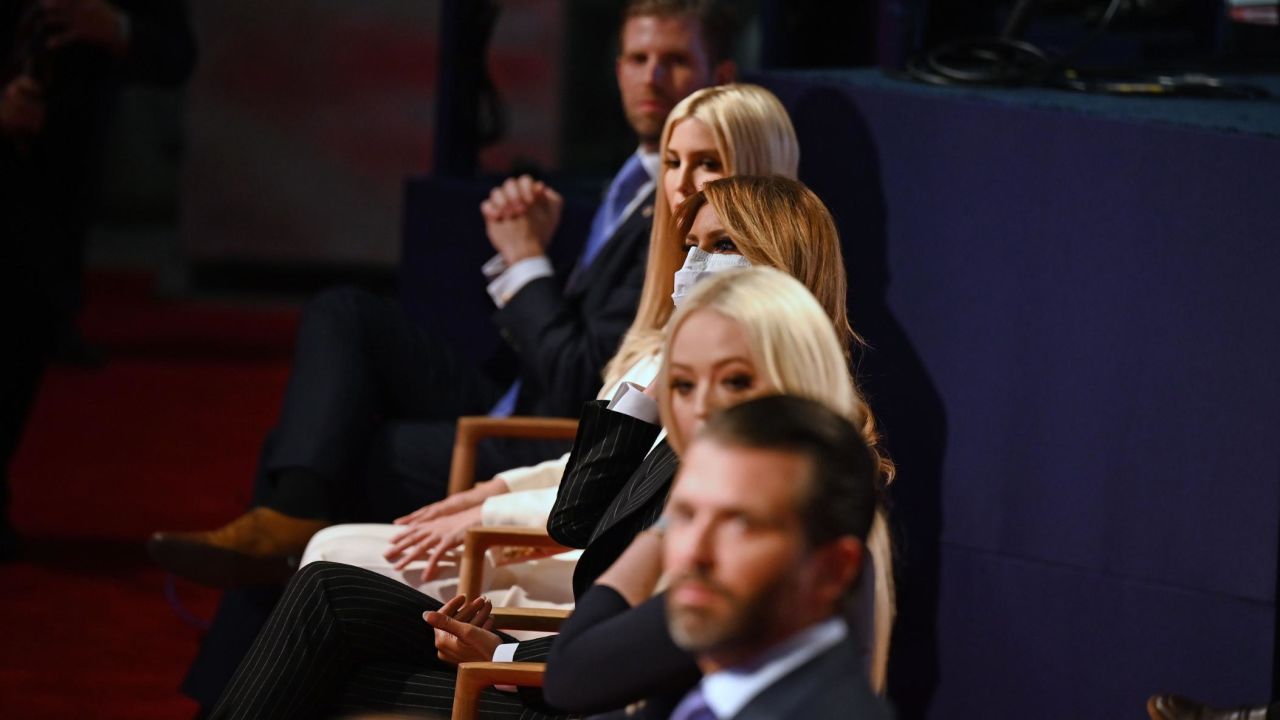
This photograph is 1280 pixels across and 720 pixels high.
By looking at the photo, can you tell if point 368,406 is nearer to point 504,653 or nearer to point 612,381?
point 612,381

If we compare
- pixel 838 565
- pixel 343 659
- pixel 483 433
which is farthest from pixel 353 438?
pixel 838 565

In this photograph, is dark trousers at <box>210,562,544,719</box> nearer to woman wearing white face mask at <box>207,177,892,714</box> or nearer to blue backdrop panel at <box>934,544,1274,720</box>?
woman wearing white face mask at <box>207,177,892,714</box>

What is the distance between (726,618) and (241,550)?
1890 mm

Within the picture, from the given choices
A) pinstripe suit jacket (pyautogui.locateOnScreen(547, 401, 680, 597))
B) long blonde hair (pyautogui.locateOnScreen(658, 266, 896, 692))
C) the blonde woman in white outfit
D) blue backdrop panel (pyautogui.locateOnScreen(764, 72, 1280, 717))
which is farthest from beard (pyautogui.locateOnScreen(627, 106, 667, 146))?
long blonde hair (pyautogui.locateOnScreen(658, 266, 896, 692))

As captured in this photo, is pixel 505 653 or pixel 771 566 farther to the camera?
pixel 505 653

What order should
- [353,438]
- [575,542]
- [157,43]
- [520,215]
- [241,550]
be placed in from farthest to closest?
1. [157,43]
2. [520,215]
3. [353,438]
4. [241,550]
5. [575,542]

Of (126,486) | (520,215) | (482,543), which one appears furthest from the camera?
(126,486)

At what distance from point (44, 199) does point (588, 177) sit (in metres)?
1.39

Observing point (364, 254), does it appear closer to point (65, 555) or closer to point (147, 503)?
point (147, 503)

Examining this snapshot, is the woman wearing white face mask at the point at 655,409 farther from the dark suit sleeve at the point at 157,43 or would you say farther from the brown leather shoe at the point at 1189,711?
the dark suit sleeve at the point at 157,43

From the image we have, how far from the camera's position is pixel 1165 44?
388 centimetres

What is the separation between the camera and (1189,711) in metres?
2.59

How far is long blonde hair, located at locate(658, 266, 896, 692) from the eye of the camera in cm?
159

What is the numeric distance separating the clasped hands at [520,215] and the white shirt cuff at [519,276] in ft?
0.16
